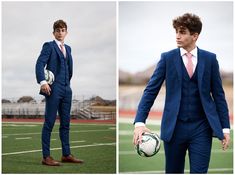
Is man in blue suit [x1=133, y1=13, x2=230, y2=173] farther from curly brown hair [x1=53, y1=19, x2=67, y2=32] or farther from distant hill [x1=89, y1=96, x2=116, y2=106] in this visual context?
curly brown hair [x1=53, y1=19, x2=67, y2=32]

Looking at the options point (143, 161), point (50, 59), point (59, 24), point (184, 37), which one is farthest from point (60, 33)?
point (184, 37)

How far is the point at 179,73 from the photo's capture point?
3266 millimetres

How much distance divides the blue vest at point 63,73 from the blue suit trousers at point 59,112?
0.12 ft

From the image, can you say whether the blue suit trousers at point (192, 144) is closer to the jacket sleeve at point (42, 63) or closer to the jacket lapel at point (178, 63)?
the jacket lapel at point (178, 63)

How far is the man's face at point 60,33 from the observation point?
4949mm

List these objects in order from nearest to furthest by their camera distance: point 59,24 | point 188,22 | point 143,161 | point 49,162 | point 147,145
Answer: point 188,22
point 147,145
point 49,162
point 59,24
point 143,161

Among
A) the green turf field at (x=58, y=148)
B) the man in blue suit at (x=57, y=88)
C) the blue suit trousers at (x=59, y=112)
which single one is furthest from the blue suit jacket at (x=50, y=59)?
the green turf field at (x=58, y=148)

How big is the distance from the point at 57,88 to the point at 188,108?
5.98 feet

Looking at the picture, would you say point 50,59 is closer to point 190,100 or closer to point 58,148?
point 58,148

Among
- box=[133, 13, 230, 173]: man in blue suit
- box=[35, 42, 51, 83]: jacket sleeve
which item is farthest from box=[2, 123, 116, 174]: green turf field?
box=[133, 13, 230, 173]: man in blue suit

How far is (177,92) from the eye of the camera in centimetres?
326

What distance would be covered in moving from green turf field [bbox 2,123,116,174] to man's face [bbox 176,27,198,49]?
1812 mm

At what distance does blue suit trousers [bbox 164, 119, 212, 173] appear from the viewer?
3234 mm

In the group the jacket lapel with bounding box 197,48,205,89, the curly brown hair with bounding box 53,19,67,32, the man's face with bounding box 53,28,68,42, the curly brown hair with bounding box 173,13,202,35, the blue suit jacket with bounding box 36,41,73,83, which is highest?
the curly brown hair with bounding box 53,19,67,32
